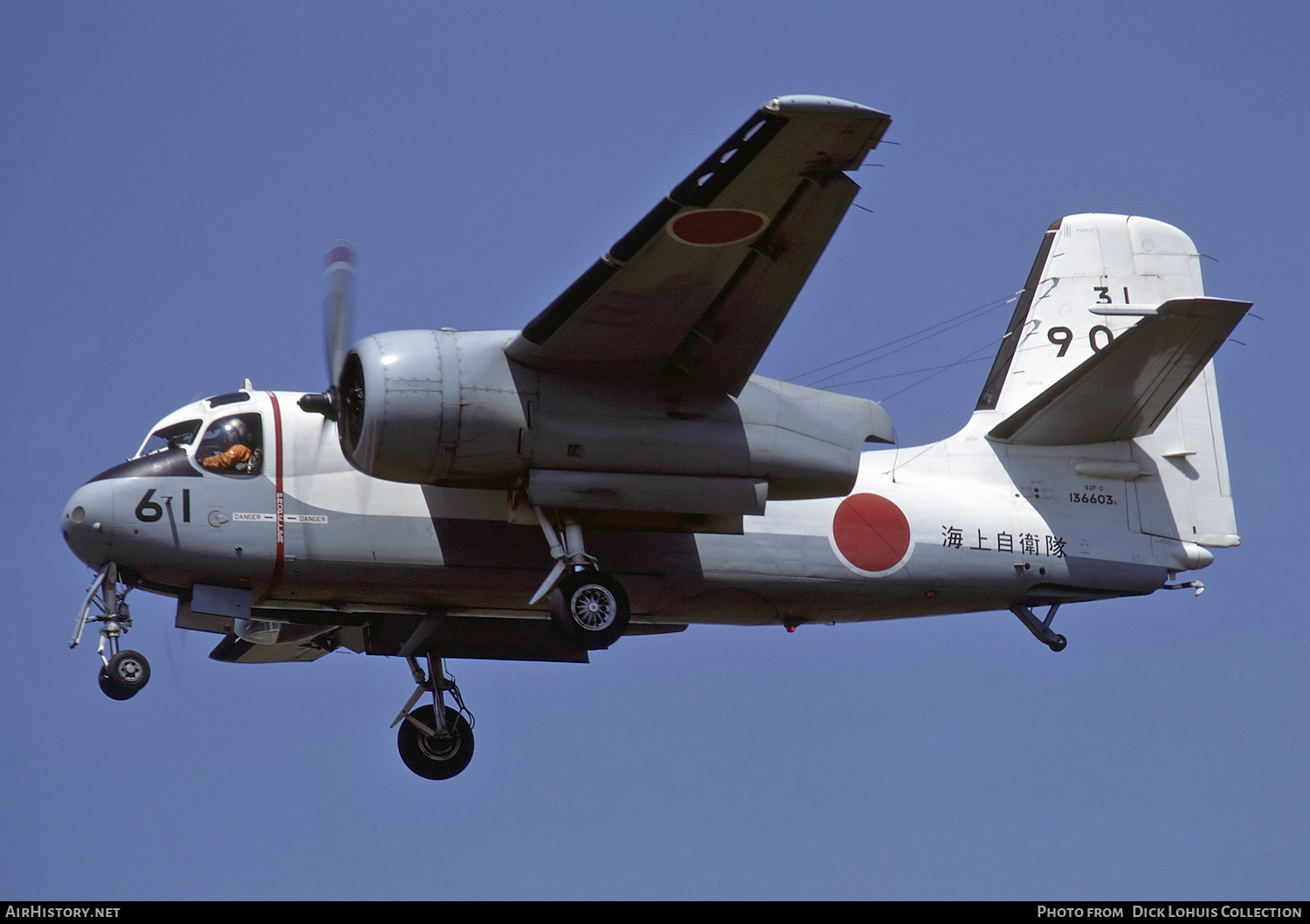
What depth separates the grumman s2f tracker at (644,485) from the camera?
16.5 metres

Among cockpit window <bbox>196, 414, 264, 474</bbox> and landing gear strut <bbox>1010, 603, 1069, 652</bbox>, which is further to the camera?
landing gear strut <bbox>1010, 603, 1069, 652</bbox>

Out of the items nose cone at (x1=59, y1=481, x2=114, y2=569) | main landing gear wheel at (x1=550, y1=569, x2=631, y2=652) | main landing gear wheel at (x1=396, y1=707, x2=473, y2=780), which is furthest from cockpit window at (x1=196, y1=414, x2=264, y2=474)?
main landing gear wheel at (x1=396, y1=707, x2=473, y2=780)

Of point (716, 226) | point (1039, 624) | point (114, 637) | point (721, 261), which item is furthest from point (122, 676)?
point (1039, 624)

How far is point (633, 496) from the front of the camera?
1744 cm

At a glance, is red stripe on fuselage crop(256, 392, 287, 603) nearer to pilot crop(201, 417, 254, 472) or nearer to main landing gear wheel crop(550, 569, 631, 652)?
pilot crop(201, 417, 254, 472)

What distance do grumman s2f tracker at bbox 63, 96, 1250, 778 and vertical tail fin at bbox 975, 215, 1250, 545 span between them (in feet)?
0.16

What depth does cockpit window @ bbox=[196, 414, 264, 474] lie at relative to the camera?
1766 cm

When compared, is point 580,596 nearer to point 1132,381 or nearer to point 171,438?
point 171,438

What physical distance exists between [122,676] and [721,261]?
6.68 m

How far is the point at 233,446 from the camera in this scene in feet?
58.1

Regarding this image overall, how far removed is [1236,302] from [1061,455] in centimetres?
289

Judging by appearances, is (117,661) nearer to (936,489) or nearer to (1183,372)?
(936,489)

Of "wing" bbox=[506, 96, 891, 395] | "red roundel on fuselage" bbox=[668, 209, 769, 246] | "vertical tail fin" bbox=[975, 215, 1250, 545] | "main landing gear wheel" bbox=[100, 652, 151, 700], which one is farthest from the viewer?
"vertical tail fin" bbox=[975, 215, 1250, 545]

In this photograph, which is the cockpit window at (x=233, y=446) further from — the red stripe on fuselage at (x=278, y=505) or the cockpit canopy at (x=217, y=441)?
the red stripe on fuselage at (x=278, y=505)
